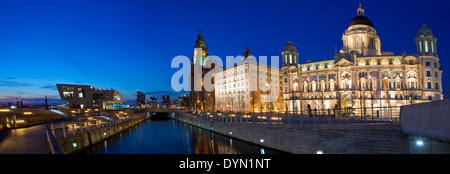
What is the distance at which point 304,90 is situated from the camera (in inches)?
3858

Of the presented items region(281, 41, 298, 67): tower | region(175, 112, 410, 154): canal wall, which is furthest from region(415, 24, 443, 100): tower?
region(175, 112, 410, 154): canal wall

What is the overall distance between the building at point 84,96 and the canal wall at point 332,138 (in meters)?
102

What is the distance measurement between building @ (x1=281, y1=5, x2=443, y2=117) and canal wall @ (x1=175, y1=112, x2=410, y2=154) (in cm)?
5129

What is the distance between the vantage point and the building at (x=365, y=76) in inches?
3137

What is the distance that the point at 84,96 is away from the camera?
119 meters

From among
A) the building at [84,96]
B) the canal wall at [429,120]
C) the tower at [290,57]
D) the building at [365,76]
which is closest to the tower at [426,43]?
the building at [365,76]

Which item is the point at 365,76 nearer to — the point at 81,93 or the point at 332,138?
the point at 332,138

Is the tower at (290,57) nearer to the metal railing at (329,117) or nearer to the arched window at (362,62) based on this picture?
the arched window at (362,62)

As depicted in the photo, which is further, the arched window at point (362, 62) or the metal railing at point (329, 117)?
the arched window at point (362, 62)

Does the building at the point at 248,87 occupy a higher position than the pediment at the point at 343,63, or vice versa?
the pediment at the point at 343,63

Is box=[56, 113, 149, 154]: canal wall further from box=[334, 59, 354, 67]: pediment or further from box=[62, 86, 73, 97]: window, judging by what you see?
box=[62, 86, 73, 97]: window
